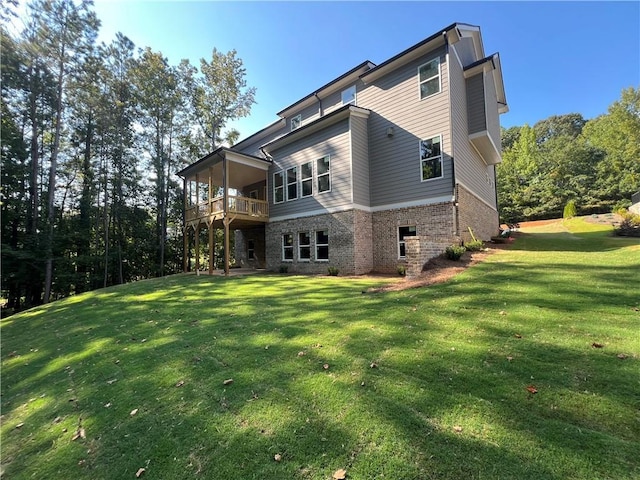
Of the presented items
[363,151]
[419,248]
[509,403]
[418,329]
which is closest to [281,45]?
[363,151]

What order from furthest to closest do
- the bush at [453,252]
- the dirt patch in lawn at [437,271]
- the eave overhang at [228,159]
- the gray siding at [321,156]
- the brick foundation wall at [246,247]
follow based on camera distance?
the brick foundation wall at [246,247] → the eave overhang at [228,159] → the gray siding at [321,156] → the bush at [453,252] → the dirt patch in lawn at [437,271]

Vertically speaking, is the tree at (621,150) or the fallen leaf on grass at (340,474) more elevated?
the tree at (621,150)

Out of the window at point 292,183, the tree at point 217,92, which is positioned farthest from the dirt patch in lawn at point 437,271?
the tree at point 217,92

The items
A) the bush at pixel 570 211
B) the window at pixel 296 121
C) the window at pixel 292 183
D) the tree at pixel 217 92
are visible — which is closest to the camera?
the window at pixel 292 183

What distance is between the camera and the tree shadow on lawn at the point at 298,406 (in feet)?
7.18

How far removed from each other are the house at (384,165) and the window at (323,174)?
48 millimetres

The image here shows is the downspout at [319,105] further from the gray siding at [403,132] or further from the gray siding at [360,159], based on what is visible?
the gray siding at [360,159]

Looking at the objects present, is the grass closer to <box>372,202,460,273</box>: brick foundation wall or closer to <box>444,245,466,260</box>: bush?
<box>444,245,466,260</box>: bush

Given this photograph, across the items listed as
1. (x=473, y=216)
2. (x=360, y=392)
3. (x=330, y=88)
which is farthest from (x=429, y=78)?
(x=360, y=392)

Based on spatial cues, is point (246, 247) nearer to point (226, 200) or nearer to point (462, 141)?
point (226, 200)

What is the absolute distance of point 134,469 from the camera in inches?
98.5

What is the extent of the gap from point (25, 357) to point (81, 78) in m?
20.1

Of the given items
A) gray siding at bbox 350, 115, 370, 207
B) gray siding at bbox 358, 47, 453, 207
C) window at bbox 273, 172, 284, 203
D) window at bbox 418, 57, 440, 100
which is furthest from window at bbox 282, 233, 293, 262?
window at bbox 418, 57, 440, 100

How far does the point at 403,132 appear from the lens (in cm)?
1224
